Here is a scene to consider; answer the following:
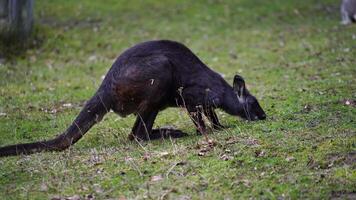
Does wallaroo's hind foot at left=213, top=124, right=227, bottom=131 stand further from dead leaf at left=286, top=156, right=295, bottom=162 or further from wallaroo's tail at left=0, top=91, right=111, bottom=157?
dead leaf at left=286, top=156, right=295, bottom=162

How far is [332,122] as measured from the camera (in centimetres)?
791

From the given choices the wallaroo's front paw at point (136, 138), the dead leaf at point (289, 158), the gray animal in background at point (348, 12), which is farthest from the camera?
the gray animal in background at point (348, 12)

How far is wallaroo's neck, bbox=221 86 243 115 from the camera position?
28.1 feet

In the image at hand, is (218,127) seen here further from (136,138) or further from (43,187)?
(43,187)

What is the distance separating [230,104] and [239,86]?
307 millimetres

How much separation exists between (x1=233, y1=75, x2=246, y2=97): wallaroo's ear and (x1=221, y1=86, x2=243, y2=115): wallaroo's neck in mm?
88

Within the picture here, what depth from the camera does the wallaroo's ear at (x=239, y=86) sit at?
8695 mm

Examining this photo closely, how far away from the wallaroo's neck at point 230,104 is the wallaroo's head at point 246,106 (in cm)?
5

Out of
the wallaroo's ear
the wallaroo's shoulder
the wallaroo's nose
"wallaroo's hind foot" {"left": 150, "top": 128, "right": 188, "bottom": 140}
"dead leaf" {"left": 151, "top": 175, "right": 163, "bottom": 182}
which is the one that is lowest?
"dead leaf" {"left": 151, "top": 175, "right": 163, "bottom": 182}

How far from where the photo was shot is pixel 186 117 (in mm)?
9672

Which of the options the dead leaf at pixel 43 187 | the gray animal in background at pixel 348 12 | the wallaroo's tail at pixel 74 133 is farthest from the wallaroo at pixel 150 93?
the gray animal in background at pixel 348 12

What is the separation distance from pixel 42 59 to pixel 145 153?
863cm

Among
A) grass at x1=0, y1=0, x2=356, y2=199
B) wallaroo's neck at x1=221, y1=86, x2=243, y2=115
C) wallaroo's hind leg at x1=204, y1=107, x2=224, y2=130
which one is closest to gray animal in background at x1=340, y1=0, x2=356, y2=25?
grass at x1=0, y1=0, x2=356, y2=199

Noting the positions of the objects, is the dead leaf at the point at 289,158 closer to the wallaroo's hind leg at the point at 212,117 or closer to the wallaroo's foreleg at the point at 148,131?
the wallaroo's hind leg at the point at 212,117
